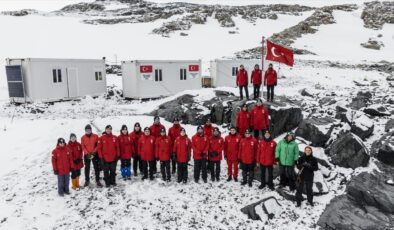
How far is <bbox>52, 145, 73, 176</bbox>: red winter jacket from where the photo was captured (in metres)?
9.60

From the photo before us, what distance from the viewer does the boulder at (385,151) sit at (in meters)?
11.5

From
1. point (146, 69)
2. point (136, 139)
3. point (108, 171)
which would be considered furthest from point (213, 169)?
point (146, 69)

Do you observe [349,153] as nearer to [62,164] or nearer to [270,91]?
[270,91]

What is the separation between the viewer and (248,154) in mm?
10773

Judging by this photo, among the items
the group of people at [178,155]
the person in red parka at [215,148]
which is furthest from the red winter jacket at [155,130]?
the person in red parka at [215,148]

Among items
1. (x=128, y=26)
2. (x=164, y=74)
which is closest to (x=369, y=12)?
(x=128, y=26)

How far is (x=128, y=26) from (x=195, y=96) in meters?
49.9

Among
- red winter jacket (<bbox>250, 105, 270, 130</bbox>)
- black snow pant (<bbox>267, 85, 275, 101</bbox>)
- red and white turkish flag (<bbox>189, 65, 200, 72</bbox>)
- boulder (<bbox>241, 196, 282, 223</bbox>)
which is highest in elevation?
red and white turkish flag (<bbox>189, 65, 200, 72</bbox>)

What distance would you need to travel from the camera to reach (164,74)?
25.4m

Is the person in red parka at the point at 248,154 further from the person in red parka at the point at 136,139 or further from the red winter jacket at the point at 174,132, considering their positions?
the person in red parka at the point at 136,139

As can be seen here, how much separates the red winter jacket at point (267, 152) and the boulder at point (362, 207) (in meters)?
2.17

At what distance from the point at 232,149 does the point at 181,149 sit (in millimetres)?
1761

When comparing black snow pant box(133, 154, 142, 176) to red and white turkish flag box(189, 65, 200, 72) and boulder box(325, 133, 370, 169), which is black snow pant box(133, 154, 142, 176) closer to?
boulder box(325, 133, 370, 169)

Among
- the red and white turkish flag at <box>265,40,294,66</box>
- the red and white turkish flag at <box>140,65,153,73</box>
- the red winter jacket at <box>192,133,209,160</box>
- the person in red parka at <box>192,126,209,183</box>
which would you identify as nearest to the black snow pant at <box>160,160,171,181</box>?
the person in red parka at <box>192,126,209,183</box>
